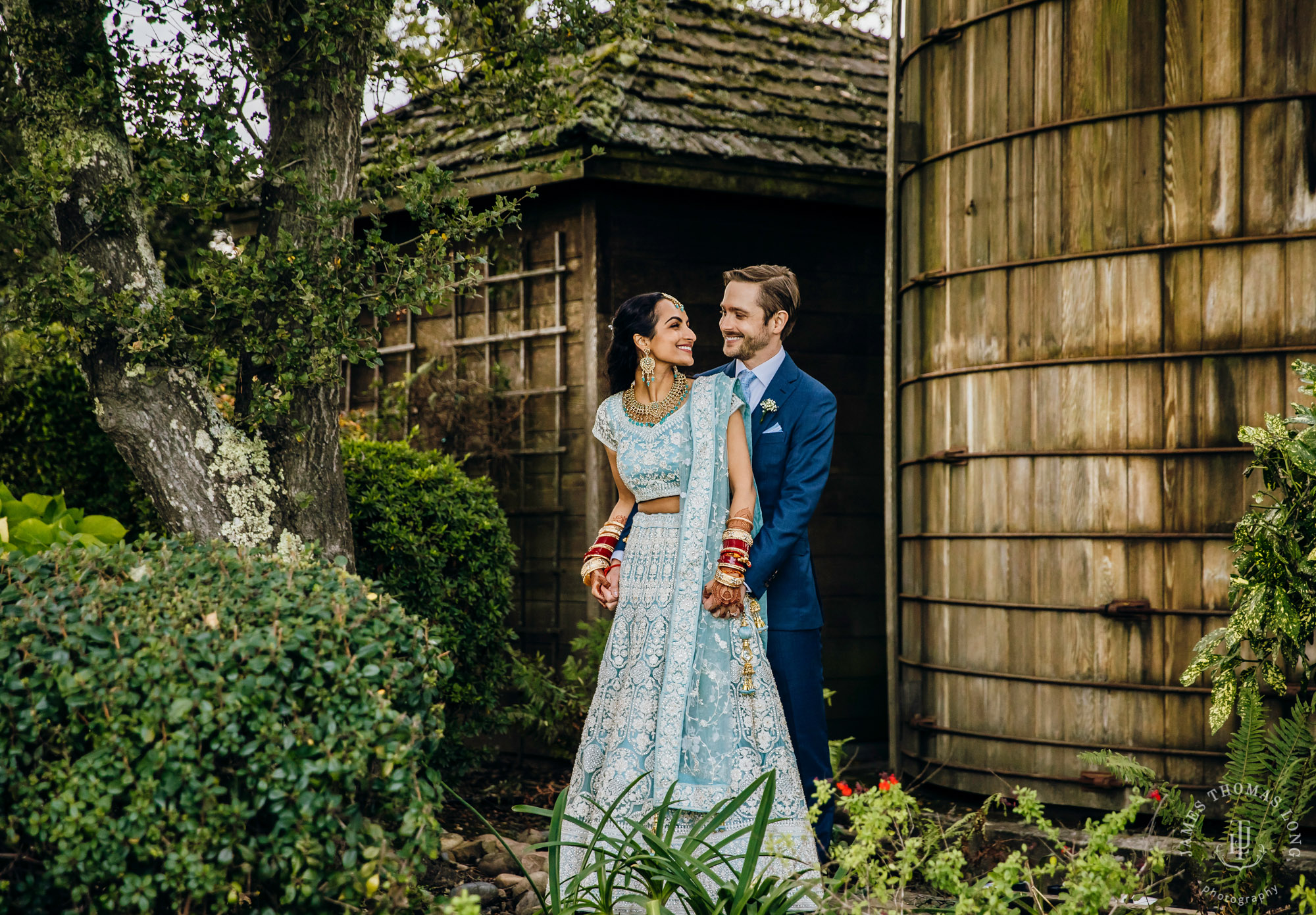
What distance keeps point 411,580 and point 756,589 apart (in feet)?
6.41

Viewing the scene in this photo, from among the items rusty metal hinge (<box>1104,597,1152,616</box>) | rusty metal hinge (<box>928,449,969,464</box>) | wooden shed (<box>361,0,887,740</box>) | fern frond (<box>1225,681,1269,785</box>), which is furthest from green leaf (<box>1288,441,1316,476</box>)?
wooden shed (<box>361,0,887,740</box>)

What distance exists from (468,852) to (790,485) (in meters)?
1.98

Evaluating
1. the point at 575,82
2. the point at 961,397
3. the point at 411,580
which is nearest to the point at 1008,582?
the point at 961,397

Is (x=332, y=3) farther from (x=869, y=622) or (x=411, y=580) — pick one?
(x=869, y=622)

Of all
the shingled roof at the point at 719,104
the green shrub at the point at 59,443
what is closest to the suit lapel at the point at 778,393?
the shingled roof at the point at 719,104

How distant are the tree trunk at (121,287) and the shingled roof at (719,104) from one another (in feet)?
5.84

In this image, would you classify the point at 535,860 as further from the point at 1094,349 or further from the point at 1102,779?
the point at 1094,349

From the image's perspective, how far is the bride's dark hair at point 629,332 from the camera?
3848 millimetres

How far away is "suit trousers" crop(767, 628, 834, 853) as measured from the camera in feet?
13.3

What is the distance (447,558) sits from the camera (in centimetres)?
538

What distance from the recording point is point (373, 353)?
4180 millimetres

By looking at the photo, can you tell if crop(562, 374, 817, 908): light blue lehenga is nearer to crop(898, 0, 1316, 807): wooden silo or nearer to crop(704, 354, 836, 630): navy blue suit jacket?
crop(704, 354, 836, 630): navy blue suit jacket

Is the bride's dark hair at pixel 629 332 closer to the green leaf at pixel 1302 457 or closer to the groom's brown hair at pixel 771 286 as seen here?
the groom's brown hair at pixel 771 286

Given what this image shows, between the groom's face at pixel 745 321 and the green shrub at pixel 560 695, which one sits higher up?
the groom's face at pixel 745 321
